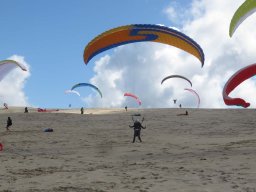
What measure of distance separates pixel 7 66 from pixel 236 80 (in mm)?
14777

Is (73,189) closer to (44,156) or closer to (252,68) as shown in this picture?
(44,156)

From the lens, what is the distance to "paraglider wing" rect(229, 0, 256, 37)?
1443cm

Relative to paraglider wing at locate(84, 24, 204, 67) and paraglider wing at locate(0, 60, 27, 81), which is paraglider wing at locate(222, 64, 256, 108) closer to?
paraglider wing at locate(84, 24, 204, 67)

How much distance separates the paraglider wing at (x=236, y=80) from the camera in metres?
15.2

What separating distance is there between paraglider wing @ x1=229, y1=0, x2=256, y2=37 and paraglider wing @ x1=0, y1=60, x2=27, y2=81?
1346cm

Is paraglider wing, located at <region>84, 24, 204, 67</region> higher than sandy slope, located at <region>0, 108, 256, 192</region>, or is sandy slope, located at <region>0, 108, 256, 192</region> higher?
paraglider wing, located at <region>84, 24, 204, 67</region>

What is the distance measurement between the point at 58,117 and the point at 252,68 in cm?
2182

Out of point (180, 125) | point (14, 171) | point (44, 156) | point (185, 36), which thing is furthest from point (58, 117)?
point (14, 171)

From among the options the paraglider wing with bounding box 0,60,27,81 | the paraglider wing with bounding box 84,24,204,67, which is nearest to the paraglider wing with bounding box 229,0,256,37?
the paraglider wing with bounding box 84,24,204,67

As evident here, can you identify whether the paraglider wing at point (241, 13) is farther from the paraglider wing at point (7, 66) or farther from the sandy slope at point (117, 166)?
the paraglider wing at point (7, 66)

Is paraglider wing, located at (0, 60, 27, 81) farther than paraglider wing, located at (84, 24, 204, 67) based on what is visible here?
Yes

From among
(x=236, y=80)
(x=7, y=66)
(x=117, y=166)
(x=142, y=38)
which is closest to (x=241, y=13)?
(x=236, y=80)

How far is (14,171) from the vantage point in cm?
1120

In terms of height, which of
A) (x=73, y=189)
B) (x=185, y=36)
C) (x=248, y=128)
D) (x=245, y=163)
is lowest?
(x=73, y=189)
